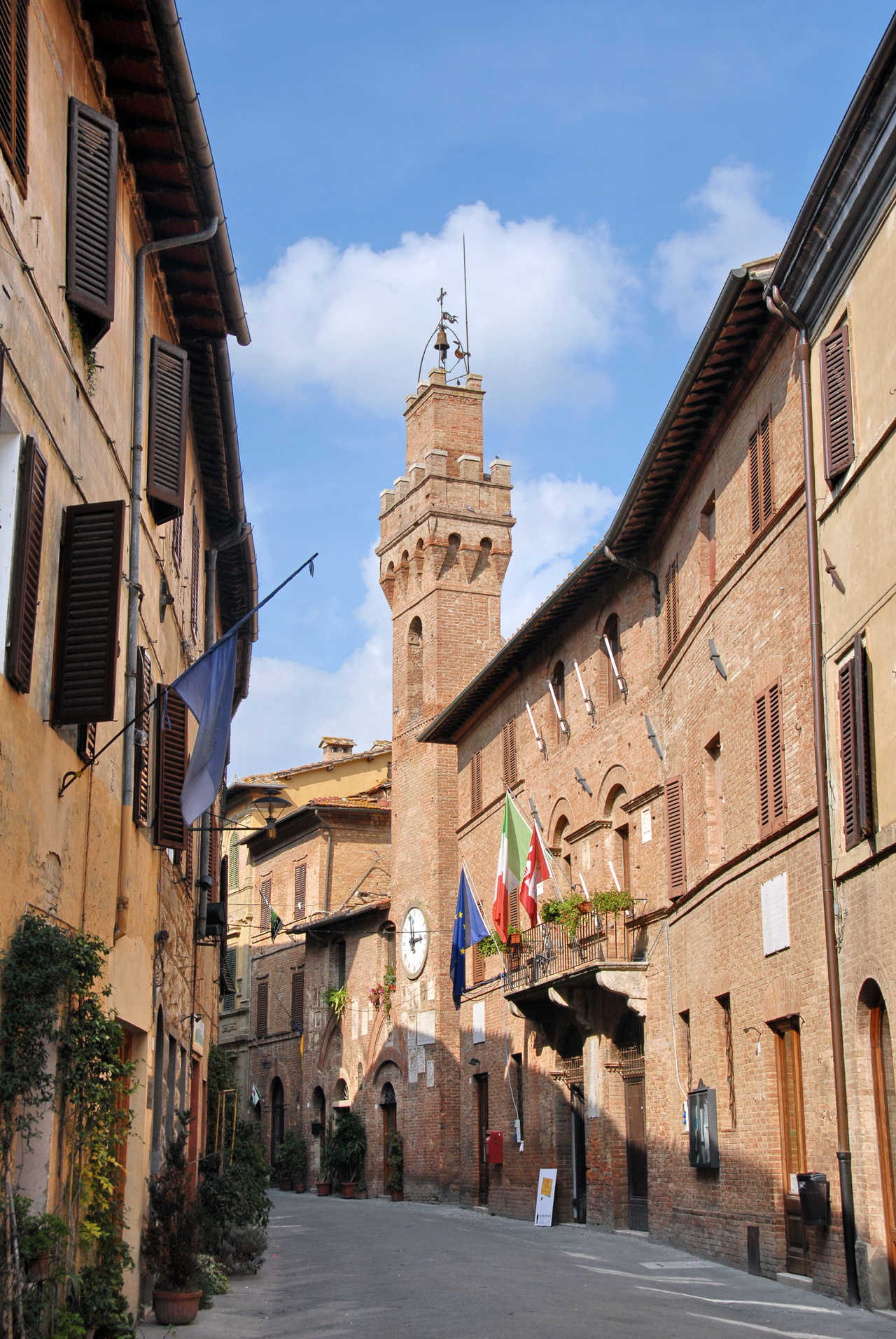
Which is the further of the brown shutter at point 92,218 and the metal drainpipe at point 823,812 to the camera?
the metal drainpipe at point 823,812

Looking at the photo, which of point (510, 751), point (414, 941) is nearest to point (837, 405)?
point (510, 751)

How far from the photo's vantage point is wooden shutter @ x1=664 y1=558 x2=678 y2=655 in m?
20.0

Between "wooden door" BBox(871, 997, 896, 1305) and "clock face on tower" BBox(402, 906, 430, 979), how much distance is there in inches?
877

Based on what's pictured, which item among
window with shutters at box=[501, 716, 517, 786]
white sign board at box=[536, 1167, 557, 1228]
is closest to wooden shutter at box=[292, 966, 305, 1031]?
window with shutters at box=[501, 716, 517, 786]

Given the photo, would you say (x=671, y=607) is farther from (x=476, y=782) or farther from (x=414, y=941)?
(x=414, y=941)

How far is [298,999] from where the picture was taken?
4328cm

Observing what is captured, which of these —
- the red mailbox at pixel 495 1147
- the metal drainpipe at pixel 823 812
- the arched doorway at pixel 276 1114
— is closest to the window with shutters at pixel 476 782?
the red mailbox at pixel 495 1147

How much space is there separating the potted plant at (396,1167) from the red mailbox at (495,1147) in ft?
23.4

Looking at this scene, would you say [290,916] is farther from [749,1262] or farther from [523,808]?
[749,1262]

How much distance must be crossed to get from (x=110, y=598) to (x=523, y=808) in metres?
19.5

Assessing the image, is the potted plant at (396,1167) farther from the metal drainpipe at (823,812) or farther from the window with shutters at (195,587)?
the metal drainpipe at (823,812)

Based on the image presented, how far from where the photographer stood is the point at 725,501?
57.0 ft

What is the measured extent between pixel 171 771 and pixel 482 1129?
18.9 m

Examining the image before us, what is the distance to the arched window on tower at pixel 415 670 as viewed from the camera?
123ft
